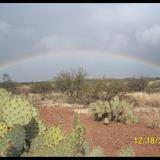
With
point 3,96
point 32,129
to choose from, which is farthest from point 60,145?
point 3,96

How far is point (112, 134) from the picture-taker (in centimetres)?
1391

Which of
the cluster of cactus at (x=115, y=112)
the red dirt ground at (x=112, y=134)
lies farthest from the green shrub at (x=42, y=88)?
the cluster of cactus at (x=115, y=112)

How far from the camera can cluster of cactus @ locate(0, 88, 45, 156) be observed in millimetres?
7977

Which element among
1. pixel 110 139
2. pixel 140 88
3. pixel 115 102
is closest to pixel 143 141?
pixel 110 139

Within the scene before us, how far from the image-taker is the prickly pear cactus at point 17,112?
838 centimetres

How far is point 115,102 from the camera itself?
17.4 meters

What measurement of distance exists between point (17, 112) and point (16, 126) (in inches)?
18.0

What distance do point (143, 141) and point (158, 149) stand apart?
→ 1579 mm

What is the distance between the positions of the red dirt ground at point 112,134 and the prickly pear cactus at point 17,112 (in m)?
2.61

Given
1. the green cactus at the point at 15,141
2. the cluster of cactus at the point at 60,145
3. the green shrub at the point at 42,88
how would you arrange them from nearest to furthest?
the cluster of cactus at the point at 60,145 → the green cactus at the point at 15,141 → the green shrub at the point at 42,88

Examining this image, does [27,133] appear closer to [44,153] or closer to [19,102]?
[19,102]
